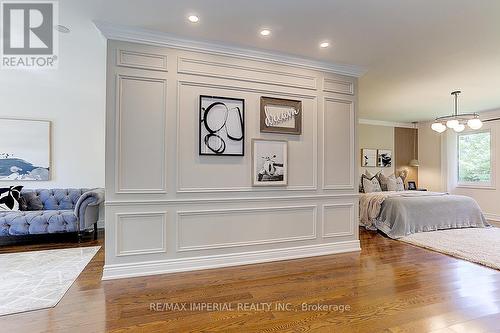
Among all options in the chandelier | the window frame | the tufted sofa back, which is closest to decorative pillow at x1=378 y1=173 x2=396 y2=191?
the chandelier

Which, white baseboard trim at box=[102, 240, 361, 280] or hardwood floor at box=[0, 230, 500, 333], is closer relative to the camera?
hardwood floor at box=[0, 230, 500, 333]

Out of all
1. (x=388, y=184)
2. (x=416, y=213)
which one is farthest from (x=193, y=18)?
(x=388, y=184)

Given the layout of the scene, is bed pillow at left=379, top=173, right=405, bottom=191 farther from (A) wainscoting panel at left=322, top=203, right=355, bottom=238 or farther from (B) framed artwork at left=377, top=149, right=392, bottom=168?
(A) wainscoting panel at left=322, top=203, right=355, bottom=238

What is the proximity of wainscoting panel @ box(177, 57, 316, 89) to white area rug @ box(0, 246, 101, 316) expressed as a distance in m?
2.58

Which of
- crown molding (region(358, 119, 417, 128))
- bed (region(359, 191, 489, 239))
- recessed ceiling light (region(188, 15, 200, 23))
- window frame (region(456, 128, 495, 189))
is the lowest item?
bed (region(359, 191, 489, 239))

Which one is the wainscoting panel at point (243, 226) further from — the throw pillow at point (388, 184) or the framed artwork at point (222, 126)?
the throw pillow at point (388, 184)

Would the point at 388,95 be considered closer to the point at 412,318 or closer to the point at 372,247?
the point at 372,247

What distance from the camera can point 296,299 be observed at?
2381mm

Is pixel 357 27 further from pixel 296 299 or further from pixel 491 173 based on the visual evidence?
pixel 491 173

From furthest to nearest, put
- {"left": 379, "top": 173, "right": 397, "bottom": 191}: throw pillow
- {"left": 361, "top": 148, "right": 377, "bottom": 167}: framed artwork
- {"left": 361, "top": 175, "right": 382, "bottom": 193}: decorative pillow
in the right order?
1. {"left": 361, "top": 148, "right": 377, "bottom": 167}: framed artwork
2. {"left": 379, "top": 173, "right": 397, "bottom": 191}: throw pillow
3. {"left": 361, "top": 175, "right": 382, "bottom": 193}: decorative pillow

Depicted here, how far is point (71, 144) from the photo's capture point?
5012 millimetres

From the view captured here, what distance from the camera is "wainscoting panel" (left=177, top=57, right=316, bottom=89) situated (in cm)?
313

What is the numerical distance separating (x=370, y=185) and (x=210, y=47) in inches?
191

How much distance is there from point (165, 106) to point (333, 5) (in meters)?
1.99
